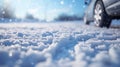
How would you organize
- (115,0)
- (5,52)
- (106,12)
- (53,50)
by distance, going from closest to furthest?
(5,52) < (53,50) < (115,0) < (106,12)

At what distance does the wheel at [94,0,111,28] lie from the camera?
5.41 metres

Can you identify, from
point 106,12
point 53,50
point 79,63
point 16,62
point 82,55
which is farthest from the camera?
point 106,12

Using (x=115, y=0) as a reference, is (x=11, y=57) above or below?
below

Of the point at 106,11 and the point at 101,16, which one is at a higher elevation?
the point at 106,11

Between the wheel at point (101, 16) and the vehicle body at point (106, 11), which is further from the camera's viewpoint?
the wheel at point (101, 16)

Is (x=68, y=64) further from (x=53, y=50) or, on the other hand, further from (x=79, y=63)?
(x=53, y=50)

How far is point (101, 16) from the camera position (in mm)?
5449

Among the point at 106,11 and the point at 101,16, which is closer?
the point at 106,11

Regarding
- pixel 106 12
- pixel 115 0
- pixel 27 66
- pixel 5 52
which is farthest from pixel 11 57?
pixel 106 12

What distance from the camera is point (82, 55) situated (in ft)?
5.65

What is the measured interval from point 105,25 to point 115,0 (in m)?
1.23

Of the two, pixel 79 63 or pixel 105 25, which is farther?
pixel 105 25

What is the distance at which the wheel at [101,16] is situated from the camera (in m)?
5.41

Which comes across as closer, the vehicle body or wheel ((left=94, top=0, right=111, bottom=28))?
the vehicle body
